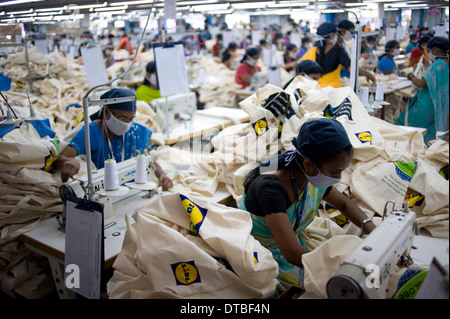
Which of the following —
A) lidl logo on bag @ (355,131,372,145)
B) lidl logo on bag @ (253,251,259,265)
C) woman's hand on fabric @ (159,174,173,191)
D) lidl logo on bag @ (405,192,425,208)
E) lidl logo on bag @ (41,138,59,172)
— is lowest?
woman's hand on fabric @ (159,174,173,191)

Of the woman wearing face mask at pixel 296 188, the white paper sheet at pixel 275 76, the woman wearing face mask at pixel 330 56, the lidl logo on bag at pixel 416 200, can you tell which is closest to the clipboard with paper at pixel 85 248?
the woman wearing face mask at pixel 296 188

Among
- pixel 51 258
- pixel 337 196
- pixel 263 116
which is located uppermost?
pixel 263 116

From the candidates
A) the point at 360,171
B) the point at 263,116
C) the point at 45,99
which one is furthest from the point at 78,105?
the point at 360,171

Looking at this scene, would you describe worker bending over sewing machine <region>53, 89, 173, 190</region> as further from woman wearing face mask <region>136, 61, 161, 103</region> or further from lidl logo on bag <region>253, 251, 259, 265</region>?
woman wearing face mask <region>136, 61, 161, 103</region>

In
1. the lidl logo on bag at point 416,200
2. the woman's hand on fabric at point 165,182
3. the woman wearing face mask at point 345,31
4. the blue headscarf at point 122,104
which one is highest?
the woman wearing face mask at point 345,31

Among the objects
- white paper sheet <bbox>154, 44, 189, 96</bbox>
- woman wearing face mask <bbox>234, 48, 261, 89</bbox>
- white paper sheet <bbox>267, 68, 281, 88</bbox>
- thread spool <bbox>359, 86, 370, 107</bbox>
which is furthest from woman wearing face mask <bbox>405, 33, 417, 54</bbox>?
white paper sheet <bbox>154, 44, 189, 96</bbox>

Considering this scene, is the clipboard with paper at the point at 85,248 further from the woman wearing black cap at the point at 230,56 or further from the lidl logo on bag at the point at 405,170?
the woman wearing black cap at the point at 230,56

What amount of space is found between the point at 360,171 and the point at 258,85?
4.53 meters

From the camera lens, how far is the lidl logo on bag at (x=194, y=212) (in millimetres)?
1612

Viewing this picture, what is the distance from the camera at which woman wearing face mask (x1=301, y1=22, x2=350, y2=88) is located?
16.6 feet

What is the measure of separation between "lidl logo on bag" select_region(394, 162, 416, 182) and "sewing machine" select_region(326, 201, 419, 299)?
1.03m

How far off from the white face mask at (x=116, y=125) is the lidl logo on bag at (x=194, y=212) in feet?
4.08

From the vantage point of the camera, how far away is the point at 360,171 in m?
2.35
